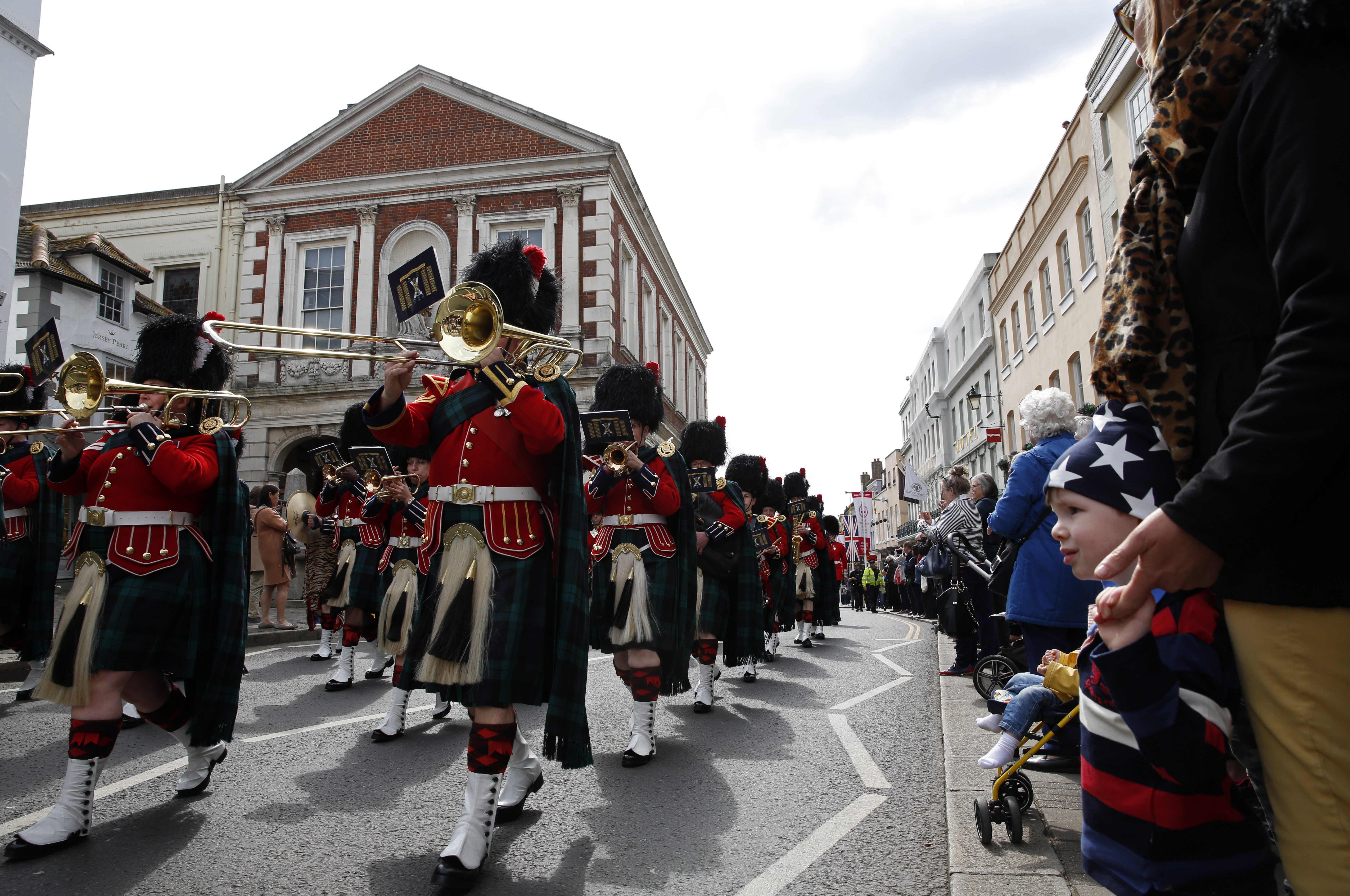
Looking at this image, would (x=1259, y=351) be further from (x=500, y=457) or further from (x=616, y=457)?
(x=616, y=457)

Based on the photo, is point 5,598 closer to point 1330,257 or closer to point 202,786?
point 202,786

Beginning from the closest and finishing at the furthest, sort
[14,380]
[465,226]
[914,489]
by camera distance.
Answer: [14,380] < [465,226] < [914,489]

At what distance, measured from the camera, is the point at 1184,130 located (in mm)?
1531

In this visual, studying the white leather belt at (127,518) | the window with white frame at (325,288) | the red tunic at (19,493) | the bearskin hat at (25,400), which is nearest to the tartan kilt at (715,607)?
the white leather belt at (127,518)

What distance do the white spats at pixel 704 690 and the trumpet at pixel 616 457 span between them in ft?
7.54

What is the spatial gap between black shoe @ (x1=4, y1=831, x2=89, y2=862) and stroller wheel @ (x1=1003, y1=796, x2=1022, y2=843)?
3506 millimetres

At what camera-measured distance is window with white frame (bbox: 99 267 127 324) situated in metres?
20.0

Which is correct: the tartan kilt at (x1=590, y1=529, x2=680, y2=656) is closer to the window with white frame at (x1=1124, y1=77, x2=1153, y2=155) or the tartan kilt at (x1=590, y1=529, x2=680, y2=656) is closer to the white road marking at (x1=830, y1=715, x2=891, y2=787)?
the white road marking at (x1=830, y1=715, x2=891, y2=787)

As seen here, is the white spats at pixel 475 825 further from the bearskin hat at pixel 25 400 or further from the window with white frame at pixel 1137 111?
the window with white frame at pixel 1137 111

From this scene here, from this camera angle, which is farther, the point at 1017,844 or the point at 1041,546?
the point at 1041,546

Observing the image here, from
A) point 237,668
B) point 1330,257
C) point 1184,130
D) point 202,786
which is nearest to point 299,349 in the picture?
point 237,668

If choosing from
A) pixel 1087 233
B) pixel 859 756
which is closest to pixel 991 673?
pixel 859 756

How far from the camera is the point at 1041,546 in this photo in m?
4.21

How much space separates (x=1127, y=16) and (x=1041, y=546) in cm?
283
